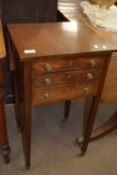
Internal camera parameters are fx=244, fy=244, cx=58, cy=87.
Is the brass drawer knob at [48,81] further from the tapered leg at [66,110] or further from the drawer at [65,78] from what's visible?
the tapered leg at [66,110]

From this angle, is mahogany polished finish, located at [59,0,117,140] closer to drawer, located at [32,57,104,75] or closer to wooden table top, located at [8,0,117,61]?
wooden table top, located at [8,0,117,61]

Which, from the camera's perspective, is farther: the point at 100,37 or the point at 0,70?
the point at 100,37

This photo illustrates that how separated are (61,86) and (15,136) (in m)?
0.73

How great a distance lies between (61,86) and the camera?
1.18 meters

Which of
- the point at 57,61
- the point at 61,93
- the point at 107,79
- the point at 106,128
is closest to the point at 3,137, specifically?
the point at 61,93

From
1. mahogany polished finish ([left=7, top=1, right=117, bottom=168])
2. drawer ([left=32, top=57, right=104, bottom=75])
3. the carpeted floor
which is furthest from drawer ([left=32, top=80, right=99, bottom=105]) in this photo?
the carpeted floor

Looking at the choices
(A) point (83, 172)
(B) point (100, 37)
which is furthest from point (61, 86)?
(A) point (83, 172)

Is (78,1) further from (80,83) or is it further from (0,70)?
(0,70)

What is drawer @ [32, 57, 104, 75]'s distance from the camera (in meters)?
1.07

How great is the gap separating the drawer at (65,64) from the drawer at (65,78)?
3 centimetres

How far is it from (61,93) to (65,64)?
0.54ft

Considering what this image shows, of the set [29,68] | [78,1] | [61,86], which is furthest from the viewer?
[78,1]

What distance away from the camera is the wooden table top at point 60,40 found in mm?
1058

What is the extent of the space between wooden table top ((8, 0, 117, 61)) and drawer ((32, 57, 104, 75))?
5cm
